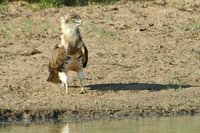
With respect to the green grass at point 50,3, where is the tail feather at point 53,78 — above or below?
below

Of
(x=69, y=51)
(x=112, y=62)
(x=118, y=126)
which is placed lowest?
(x=118, y=126)

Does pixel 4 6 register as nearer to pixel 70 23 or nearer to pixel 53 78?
pixel 53 78

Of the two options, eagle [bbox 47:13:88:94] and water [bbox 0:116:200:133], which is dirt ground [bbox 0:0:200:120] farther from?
eagle [bbox 47:13:88:94]

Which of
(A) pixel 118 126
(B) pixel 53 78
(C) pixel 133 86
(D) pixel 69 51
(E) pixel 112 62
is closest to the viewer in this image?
(A) pixel 118 126

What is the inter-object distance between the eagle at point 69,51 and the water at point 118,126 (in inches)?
49.8

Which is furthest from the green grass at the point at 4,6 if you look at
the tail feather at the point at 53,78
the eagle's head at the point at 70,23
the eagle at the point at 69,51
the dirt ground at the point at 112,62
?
the eagle's head at the point at 70,23

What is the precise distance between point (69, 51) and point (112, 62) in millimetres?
2125

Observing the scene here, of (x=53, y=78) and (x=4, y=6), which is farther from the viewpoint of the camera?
(x=4, y=6)

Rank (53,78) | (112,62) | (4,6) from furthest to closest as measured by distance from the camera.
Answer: (4,6)
(112,62)
(53,78)

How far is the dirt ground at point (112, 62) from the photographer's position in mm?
13461

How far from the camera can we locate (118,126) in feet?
40.7

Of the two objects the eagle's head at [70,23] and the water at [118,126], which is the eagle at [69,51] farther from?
the water at [118,126]

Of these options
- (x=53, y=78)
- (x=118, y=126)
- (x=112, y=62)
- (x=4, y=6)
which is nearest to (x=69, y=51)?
(x=53, y=78)

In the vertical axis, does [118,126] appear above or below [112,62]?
below
